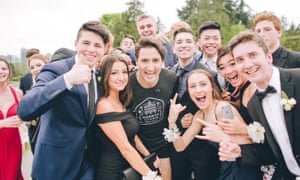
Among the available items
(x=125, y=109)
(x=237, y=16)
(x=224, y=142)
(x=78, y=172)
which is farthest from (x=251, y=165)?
(x=237, y=16)

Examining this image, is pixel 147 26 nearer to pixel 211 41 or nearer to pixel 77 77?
pixel 211 41

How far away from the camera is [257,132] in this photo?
3193mm

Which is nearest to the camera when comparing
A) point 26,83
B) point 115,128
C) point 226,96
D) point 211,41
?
point 115,128

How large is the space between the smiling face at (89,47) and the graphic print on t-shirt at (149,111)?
3.63ft

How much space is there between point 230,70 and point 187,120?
959mm

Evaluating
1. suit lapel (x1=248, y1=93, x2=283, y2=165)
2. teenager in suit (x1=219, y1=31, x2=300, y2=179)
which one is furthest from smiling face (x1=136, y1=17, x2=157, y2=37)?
suit lapel (x1=248, y1=93, x2=283, y2=165)

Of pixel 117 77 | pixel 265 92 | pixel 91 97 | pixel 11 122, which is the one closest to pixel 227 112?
pixel 265 92

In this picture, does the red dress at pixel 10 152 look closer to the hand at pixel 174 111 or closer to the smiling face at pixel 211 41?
the hand at pixel 174 111

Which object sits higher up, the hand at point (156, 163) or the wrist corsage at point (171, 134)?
the wrist corsage at point (171, 134)

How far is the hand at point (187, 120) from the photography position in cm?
417

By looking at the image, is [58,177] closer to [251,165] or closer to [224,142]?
[224,142]

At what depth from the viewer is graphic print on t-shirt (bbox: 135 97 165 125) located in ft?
13.8

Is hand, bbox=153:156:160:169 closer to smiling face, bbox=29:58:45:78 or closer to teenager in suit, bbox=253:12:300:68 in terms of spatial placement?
teenager in suit, bbox=253:12:300:68

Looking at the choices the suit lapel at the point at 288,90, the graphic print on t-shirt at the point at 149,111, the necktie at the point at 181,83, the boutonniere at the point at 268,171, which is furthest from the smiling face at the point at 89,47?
the boutonniere at the point at 268,171
